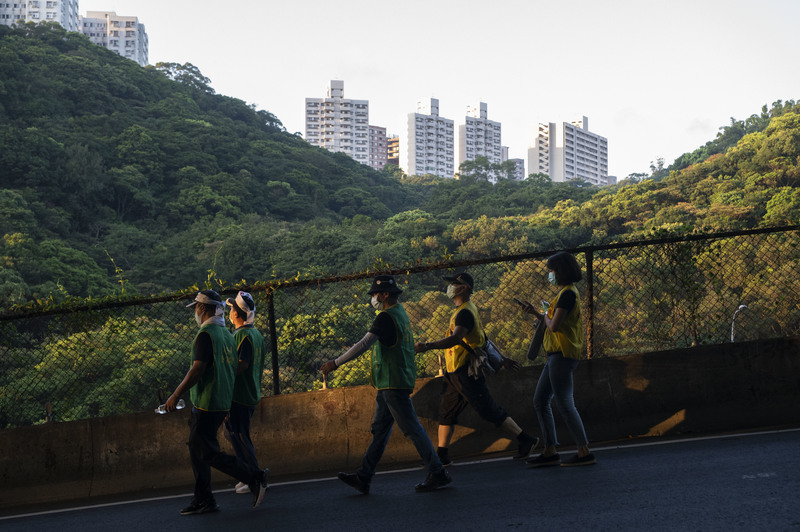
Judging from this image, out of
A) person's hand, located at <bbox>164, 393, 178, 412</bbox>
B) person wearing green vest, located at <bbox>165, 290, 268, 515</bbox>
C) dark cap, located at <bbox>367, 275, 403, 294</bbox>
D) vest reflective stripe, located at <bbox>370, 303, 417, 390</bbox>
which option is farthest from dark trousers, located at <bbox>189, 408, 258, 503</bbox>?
dark cap, located at <bbox>367, 275, 403, 294</bbox>

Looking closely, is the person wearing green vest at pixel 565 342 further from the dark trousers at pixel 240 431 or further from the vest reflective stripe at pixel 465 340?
the dark trousers at pixel 240 431

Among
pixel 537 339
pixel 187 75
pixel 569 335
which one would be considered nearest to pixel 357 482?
pixel 537 339

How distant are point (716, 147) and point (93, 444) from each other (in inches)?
3443

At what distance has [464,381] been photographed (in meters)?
6.86

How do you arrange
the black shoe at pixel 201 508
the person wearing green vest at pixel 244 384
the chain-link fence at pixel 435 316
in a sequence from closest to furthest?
the black shoe at pixel 201 508
the person wearing green vest at pixel 244 384
the chain-link fence at pixel 435 316

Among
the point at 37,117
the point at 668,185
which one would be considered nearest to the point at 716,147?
the point at 668,185

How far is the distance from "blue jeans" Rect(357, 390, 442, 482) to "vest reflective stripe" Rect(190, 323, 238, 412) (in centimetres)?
119

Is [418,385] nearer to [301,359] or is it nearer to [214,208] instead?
[301,359]

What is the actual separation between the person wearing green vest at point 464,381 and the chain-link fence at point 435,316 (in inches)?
41.4

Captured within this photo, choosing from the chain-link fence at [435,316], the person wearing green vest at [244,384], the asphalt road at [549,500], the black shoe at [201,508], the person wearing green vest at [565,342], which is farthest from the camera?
the chain-link fence at [435,316]

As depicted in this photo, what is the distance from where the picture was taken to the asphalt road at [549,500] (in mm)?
4832

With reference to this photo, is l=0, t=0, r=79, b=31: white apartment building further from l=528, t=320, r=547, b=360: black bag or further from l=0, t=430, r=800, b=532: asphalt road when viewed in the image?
l=528, t=320, r=547, b=360: black bag

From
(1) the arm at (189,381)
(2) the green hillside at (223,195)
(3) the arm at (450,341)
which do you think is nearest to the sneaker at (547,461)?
(3) the arm at (450,341)

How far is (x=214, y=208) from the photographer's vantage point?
7775 centimetres
